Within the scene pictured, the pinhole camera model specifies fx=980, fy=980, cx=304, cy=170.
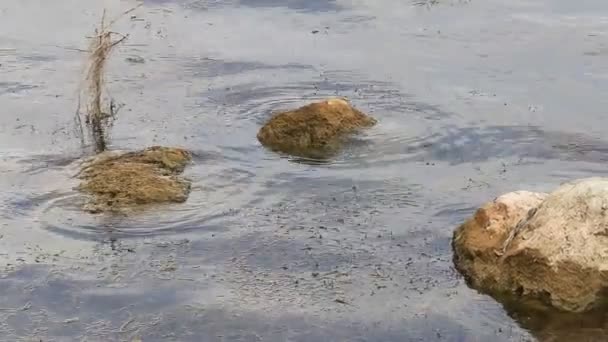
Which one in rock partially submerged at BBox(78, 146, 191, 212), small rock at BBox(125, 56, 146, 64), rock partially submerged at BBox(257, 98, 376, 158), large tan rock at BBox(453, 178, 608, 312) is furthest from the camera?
small rock at BBox(125, 56, 146, 64)

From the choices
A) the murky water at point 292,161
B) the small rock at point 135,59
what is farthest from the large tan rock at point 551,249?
the small rock at point 135,59

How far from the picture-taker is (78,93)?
492 inches

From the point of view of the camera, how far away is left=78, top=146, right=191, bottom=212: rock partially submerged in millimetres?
9852

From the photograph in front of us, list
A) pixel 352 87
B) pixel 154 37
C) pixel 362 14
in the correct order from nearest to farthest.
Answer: pixel 352 87, pixel 154 37, pixel 362 14

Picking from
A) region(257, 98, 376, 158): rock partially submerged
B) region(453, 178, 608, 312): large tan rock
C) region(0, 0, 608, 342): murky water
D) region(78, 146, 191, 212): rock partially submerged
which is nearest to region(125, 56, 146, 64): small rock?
region(0, 0, 608, 342): murky water

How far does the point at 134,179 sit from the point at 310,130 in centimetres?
251

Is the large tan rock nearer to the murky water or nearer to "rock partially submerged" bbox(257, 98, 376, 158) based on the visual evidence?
the murky water

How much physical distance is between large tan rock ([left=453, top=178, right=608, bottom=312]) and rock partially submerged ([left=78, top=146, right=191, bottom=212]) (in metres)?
3.25

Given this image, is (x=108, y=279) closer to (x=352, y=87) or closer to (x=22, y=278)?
(x=22, y=278)

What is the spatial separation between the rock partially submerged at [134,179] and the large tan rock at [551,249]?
325 centimetres

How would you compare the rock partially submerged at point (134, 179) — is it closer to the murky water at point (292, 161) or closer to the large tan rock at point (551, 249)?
the murky water at point (292, 161)

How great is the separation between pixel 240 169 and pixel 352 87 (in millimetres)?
3396

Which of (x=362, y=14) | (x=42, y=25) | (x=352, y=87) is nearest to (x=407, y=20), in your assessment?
(x=362, y=14)

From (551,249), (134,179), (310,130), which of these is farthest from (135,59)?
(551,249)
